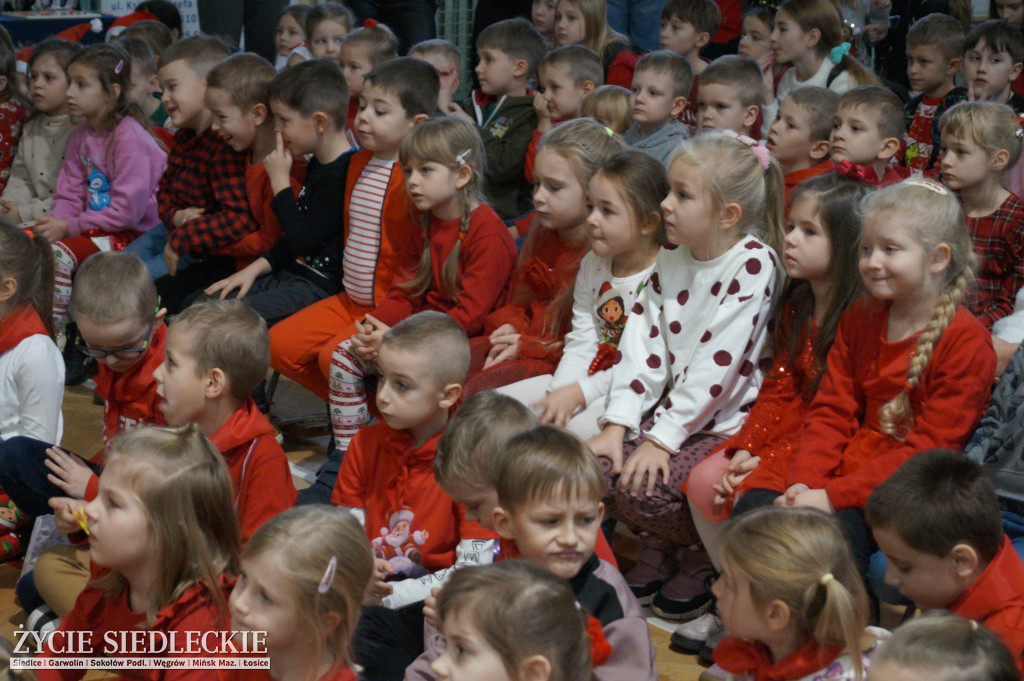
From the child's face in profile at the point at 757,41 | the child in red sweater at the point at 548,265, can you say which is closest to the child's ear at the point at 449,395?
the child in red sweater at the point at 548,265

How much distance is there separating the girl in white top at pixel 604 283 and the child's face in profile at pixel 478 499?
0.58m

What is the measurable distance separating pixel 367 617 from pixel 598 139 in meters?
1.50

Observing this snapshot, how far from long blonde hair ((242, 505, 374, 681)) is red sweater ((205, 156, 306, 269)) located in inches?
81.1

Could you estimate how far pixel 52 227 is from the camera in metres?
4.34

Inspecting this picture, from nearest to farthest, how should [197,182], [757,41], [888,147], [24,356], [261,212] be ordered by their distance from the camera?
[24,356] → [888,147] → [261,212] → [197,182] → [757,41]

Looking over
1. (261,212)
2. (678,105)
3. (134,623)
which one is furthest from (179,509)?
(678,105)

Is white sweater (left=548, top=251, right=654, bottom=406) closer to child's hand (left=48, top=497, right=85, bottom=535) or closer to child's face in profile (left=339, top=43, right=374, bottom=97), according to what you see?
child's hand (left=48, top=497, right=85, bottom=535)

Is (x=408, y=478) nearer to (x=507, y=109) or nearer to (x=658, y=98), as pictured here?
(x=658, y=98)

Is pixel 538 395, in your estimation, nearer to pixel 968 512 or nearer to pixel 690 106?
pixel 968 512

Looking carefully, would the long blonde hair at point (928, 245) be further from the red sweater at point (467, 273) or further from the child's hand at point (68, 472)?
the child's hand at point (68, 472)

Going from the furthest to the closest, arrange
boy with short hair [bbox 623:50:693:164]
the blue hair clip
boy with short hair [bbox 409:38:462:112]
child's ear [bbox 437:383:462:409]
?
boy with short hair [bbox 409:38:462:112] < the blue hair clip < boy with short hair [bbox 623:50:693:164] < child's ear [bbox 437:383:462:409]

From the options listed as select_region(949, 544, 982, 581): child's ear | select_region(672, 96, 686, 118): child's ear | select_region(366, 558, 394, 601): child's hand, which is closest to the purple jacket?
select_region(672, 96, 686, 118): child's ear

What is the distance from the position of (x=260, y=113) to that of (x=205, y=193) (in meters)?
0.37

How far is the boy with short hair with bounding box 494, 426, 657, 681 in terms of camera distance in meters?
1.94
